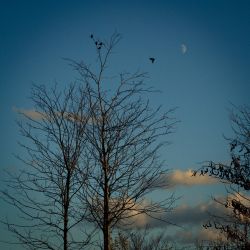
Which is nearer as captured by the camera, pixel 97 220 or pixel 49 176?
pixel 97 220

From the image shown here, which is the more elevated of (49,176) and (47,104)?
(47,104)

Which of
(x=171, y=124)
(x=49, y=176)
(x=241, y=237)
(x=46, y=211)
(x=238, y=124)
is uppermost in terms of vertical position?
(x=238, y=124)

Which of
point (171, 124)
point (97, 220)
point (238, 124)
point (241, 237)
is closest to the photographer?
point (97, 220)

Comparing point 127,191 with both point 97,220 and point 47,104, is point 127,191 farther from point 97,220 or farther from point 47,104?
point 47,104

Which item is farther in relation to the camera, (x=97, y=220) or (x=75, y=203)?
(x=75, y=203)

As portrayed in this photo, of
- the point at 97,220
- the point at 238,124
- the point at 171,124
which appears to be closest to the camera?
the point at 97,220

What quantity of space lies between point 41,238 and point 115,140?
2.65 m

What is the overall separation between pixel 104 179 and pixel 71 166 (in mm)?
1104

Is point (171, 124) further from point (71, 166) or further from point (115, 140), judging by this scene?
→ point (71, 166)

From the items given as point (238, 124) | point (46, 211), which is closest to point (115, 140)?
point (46, 211)

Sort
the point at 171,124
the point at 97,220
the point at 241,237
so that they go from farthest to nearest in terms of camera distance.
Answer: the point at 241,237, the point at 171,124, the point at 97,220

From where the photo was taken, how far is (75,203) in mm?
8867

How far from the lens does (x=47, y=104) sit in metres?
10.1

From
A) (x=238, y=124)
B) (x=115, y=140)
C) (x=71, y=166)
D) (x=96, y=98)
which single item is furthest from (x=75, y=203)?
(x=238, y=124)
